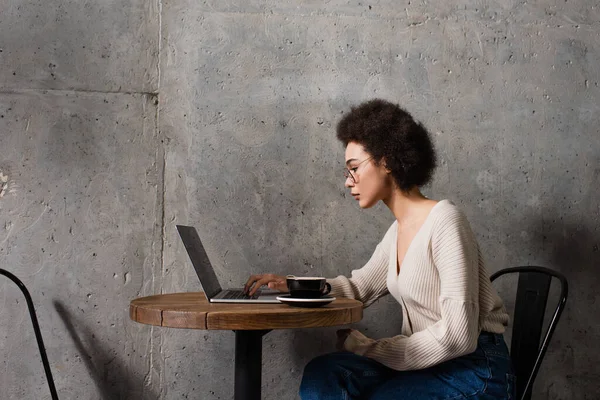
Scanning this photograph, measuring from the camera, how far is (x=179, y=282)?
2.88 meters

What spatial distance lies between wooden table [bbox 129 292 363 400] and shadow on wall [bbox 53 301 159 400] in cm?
73

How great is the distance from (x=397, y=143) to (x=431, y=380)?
78 centimetres

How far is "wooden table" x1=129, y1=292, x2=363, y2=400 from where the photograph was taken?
1.85 m

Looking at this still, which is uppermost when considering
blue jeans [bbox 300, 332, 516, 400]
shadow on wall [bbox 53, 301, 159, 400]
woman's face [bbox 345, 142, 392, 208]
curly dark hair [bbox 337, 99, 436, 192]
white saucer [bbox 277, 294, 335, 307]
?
curly dark hair [bbox 337, 99, 436, 192]

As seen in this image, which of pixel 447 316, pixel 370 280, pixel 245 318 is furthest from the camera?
pixel 370 280

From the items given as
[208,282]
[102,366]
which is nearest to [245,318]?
[208,282]

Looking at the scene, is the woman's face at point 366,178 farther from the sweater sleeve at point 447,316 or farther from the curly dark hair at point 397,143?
the sweater sleeve at point 447,316

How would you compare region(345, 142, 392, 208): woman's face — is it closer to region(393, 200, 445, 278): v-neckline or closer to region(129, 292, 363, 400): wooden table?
region(393, 200, 445, 278): v-neckline

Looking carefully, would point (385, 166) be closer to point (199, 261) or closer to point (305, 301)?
point (305, 301)

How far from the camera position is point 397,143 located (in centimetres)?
229

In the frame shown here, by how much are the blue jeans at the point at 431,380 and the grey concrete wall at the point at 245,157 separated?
2.37 feet

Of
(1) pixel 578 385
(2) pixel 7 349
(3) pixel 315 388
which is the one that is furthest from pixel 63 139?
(1) pixel 578 385

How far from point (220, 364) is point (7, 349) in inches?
34.7

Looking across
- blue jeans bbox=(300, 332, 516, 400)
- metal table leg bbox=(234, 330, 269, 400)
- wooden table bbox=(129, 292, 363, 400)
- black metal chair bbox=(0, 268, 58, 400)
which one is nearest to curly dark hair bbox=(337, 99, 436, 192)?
wooden table bbox=(129, 292, 363, 400)
